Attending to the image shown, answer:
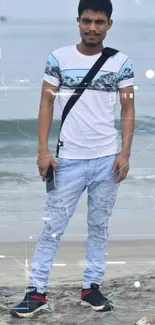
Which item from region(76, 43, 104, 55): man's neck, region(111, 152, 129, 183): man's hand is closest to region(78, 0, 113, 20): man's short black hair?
region(76, 43, 104, 55): man's neck

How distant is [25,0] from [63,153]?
853 mm

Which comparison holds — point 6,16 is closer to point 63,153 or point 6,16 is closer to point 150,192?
point 63,153

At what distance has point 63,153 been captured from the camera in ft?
9.15

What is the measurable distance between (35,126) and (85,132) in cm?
75

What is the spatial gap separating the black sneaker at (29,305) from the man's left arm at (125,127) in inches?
23.0

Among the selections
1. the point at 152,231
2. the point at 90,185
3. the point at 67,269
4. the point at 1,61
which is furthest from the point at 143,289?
the point at 1,61

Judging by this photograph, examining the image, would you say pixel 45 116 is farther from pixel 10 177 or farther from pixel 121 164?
pixel 10 177

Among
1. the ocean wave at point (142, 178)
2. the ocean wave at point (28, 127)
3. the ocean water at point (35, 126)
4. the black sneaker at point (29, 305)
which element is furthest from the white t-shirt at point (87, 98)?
the ocean wave at point (142, 178)

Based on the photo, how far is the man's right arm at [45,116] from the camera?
276 centimetres

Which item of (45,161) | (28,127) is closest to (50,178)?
(45,161)

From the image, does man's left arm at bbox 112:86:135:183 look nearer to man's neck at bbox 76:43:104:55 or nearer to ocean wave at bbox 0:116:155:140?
man's neck at bbox 76:43:104:55

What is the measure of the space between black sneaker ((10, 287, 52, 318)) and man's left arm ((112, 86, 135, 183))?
585 mm

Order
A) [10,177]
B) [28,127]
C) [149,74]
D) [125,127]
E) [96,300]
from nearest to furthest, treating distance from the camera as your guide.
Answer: [125,127] → [96,300] → [149,74] → [28,127] → [10,177]

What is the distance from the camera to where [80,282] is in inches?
136
